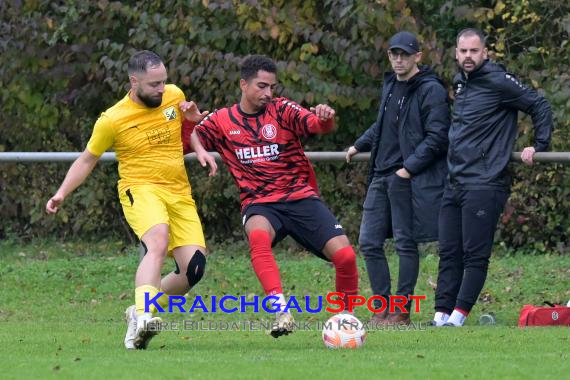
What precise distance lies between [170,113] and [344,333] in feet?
6.62

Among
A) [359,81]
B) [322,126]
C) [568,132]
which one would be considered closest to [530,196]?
[568,132]

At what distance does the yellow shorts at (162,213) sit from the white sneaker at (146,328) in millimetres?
689

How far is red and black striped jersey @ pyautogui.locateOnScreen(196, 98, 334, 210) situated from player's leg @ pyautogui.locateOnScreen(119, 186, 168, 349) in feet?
2.36

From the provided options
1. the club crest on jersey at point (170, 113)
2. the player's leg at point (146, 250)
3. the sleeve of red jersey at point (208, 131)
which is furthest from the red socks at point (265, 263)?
the club crest on jersey at point (170, 113)

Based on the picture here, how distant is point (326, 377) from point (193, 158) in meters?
4.31

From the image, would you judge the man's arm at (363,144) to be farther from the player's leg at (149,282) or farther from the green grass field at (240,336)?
the player's leg at (149,282)

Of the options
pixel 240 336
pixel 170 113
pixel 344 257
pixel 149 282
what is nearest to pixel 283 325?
pixel 149 282

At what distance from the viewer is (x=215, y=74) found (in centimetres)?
1584

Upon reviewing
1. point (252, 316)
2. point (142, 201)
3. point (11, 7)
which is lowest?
Result: point (252, 316)

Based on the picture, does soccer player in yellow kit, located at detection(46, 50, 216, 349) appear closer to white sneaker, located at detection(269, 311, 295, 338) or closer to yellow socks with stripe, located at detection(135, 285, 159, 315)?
yellow socks with stripe, located at detection(135, 285, 159, 315)

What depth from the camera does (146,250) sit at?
9.30 metres

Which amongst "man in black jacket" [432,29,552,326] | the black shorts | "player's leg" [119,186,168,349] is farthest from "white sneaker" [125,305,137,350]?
"man in black jacket" [432,29,552,326]

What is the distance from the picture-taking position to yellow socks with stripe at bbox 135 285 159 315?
8961mm

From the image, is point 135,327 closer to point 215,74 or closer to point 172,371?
point 172,371
